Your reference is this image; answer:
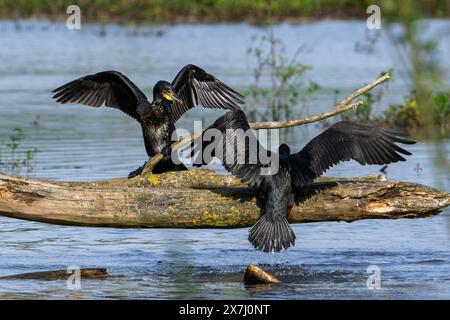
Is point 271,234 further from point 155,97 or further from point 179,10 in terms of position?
point 179,10

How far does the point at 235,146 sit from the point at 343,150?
0.64 metres

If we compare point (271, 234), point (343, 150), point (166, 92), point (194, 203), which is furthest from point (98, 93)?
point (343, 150)

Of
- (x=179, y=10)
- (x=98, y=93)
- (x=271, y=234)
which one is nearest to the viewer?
(x=271, y=234)

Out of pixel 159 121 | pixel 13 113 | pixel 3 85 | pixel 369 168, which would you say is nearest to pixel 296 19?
pixel 3 85

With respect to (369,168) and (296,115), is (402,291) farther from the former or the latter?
(296,115)

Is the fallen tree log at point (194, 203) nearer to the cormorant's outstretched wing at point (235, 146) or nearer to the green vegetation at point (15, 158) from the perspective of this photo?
the cormorant's outstretched wing at point (235, 146)

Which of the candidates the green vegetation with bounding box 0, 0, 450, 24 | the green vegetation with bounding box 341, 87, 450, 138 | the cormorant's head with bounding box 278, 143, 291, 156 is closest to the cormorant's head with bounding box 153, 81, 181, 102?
the cormorant's head with bounding box 278, 143, 291, 156

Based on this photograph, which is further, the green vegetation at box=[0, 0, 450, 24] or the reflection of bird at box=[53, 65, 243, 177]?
the green vegetation at box=[0, 0, 450, 24]

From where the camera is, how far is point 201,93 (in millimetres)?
7109

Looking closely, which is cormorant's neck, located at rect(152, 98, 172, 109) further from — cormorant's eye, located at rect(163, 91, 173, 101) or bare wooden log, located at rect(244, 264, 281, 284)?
bare wooden log, located at rect(244, 264, 281, 284)

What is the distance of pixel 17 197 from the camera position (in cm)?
484

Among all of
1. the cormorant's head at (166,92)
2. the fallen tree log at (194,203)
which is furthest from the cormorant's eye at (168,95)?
the fallen tree log at (194,203)

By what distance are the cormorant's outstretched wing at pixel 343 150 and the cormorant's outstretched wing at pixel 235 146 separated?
0.22 meters

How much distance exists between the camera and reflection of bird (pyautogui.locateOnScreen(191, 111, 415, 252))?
4.90 m
